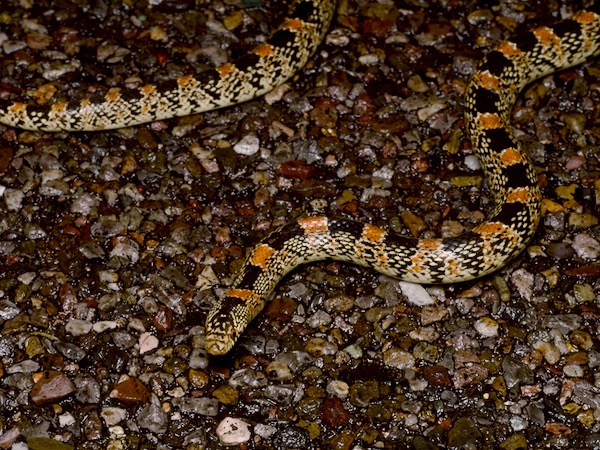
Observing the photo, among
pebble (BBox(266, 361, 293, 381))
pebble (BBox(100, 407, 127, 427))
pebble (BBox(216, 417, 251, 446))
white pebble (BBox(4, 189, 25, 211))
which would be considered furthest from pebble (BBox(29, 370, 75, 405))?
white pebble (BBox(4, 189, 25, 211))

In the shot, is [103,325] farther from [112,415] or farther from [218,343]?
[218,343]

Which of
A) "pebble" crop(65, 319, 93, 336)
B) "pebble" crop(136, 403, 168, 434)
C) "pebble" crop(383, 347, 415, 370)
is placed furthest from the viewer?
"pebble" crop(65, 319, 93, 336)

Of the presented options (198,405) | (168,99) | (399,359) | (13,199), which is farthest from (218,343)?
(168,99)

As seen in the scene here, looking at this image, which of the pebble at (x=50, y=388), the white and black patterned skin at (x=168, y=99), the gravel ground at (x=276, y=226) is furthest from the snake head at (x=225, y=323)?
the white and black patterned skin at (x=168, y=99)

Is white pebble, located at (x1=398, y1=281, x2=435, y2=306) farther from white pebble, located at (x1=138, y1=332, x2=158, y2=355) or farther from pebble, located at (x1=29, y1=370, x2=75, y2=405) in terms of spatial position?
pebble, located at (x1=29, y1=370, x2=75, y2=405)

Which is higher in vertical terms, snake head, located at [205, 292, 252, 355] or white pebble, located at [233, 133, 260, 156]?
white pebble, located at [233, 133, 260, 156]

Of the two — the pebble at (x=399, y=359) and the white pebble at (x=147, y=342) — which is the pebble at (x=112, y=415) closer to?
the white pebble at (x=147, y=342)

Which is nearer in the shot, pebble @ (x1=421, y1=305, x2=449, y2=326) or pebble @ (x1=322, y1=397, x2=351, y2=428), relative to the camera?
pebble @ (x1=322, y1=397, x2=351, y2=428)
